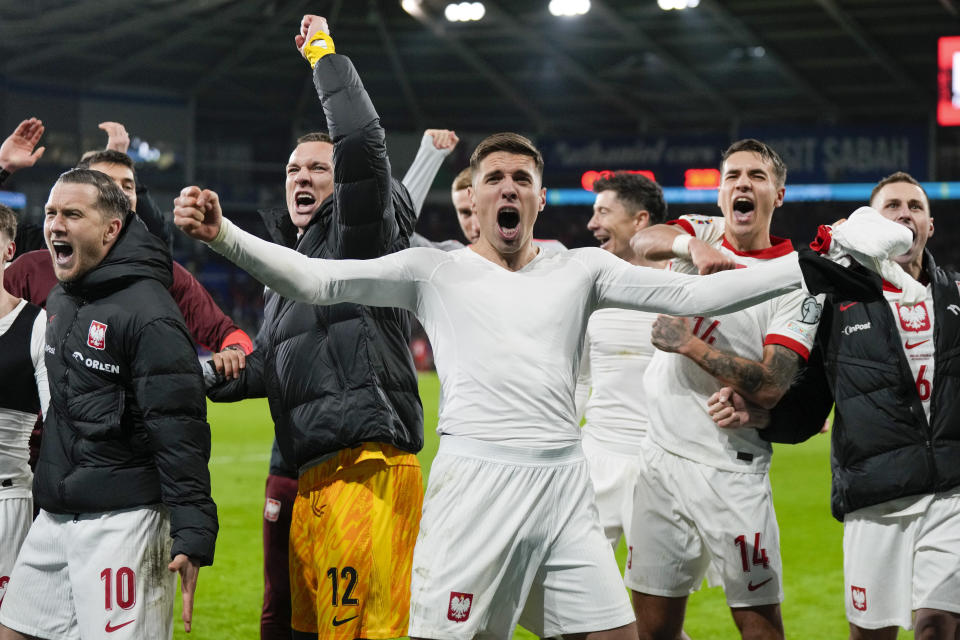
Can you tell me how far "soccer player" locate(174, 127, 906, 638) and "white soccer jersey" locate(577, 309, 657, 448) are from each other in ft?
5.95

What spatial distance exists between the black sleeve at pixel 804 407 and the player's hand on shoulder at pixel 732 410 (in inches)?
6.0

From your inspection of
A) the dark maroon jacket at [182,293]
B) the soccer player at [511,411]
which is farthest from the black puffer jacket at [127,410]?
the dark maroon jacket at [182,293]

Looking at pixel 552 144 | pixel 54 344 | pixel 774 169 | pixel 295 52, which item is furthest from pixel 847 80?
pixel 54 344

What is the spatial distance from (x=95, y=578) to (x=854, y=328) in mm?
2964

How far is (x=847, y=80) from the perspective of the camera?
97.9ft

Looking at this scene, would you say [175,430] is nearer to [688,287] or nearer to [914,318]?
[688,287]

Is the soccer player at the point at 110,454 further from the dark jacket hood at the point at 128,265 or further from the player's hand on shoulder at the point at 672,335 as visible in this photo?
the player's hand on shoulder at the point at 672,335

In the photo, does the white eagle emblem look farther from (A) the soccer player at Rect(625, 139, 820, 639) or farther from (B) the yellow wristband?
(B) the yellow wristband

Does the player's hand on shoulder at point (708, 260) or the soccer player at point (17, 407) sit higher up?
the player's hand on shoulder at point (708, 260)

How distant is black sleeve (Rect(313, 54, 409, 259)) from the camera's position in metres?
3.80

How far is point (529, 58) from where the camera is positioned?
106 ft

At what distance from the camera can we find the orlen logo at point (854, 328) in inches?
169

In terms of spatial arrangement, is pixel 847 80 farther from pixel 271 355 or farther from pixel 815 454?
pixel 271 355

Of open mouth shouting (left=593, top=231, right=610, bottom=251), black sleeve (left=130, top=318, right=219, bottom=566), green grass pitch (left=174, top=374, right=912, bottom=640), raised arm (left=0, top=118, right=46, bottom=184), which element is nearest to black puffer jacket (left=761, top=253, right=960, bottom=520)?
open mouth shouting (left=593, top=231, right=610, bottom=251)
